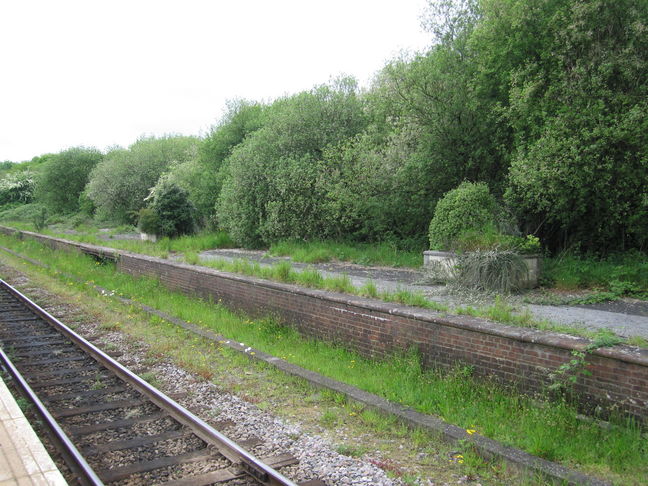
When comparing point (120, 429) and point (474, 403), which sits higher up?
point (474, 403)

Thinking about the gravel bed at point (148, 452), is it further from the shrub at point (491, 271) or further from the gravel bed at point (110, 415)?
the shrub at point (491, 271)

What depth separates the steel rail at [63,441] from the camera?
13.5 ft

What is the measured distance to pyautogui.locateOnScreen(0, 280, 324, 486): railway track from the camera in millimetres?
4270

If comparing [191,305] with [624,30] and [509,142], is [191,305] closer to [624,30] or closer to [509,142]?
[509,142]

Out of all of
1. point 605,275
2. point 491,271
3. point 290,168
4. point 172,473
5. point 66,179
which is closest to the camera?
point 172,473

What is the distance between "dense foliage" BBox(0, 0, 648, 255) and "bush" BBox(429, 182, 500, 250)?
6.4 inches

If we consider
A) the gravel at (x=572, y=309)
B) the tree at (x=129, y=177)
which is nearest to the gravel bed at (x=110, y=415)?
the gravel at (x=572, y=309)

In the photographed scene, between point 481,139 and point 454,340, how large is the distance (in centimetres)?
941

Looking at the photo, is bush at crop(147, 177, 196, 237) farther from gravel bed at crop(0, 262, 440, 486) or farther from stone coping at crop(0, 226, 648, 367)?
gravel bed at crop(0, 262, 440, 486)

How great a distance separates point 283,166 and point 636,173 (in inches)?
455

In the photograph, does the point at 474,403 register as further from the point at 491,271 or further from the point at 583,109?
the point at 583,109

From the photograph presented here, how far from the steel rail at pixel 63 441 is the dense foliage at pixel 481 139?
7868mm

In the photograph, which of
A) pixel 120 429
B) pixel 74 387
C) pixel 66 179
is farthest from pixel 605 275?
pixel 66 179

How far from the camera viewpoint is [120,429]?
5.30 meters
